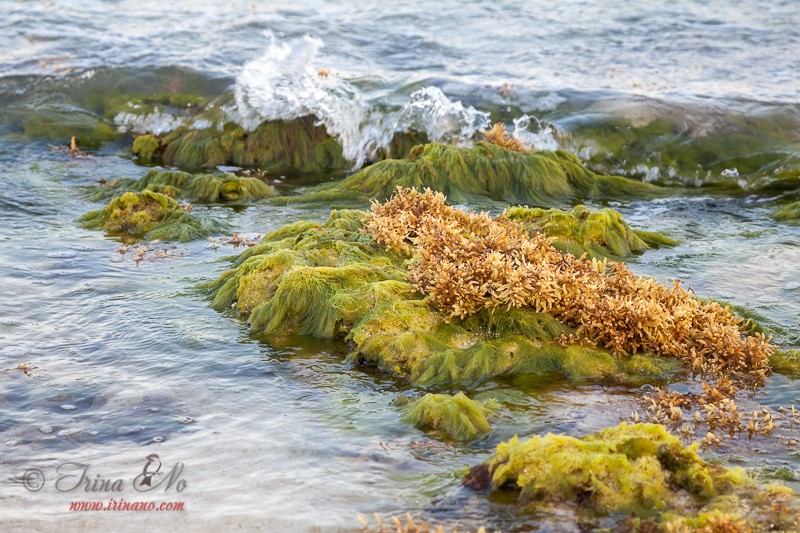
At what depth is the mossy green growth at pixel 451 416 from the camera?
544 centimetres

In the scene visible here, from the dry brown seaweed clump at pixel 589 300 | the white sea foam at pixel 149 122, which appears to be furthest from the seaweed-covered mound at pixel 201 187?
the dry brown seaweed clump at pixel 589 300

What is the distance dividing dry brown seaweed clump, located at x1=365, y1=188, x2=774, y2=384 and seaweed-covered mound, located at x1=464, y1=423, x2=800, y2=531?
1736 millimetres

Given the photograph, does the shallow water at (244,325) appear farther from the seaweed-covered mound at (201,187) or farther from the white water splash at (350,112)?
the seaweed-covered mound at (201,187)

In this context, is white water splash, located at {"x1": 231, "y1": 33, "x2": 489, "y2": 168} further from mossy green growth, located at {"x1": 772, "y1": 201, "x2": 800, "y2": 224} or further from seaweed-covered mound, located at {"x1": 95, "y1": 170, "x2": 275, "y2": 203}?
mossy green growth, located at {"x1": 772, "y1": 201, "x2": 800, "y2": 224}

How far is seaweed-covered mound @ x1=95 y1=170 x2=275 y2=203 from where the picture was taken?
1117cm

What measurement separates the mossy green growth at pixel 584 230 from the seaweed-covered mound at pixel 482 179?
2.03 metres

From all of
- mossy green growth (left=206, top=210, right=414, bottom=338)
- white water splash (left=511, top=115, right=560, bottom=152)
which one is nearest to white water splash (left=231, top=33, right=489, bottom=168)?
white water splash (left=511, top=115, right=560, bottom=152)

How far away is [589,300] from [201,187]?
6.25 m

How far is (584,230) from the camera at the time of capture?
880 cm

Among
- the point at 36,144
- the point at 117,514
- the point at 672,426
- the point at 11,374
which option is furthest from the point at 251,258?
the point at 36,144

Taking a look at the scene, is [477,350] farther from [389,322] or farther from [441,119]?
[441,119]

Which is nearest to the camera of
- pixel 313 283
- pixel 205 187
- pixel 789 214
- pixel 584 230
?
pixel 313 283

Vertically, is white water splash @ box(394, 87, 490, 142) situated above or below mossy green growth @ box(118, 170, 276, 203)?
above

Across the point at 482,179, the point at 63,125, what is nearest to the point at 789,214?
the point at 482,179
